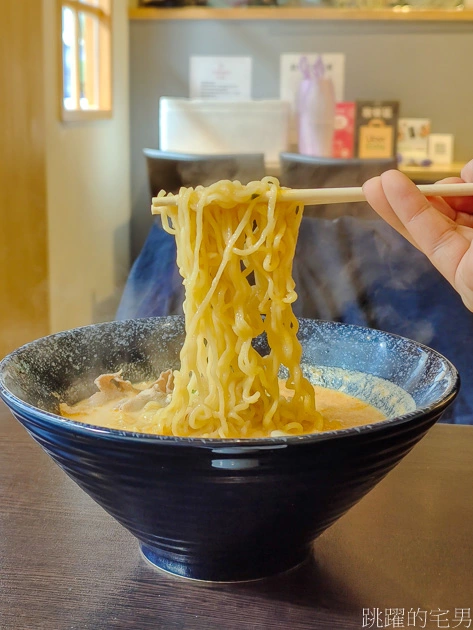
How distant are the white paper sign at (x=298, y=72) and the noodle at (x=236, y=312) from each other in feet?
11.2

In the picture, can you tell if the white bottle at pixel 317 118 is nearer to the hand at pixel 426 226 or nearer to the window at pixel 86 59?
the window at pixel 86 59

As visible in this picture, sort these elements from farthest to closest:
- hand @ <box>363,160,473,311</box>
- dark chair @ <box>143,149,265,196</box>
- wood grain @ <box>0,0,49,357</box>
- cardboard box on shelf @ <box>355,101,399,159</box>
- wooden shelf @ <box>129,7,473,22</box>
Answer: cardboard box on shelf @ <box>355,101,399,159</box>
wooden shelf @ <box>129,7,473,22</box>
dark chair @ <box>143,149,265,196</box>
wood grain @ <box>0,0,49,357</box>
hand @ <box>363,160,473,311</box>

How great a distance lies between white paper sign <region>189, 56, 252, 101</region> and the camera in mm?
4348

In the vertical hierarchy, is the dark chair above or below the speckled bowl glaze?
above

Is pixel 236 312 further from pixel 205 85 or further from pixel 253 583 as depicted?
pixel 205 85

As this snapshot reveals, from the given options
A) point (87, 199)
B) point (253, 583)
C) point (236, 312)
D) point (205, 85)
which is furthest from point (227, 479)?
point (205, 85)

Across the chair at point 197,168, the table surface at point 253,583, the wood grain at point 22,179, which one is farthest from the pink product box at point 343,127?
the table surface at point 253,583

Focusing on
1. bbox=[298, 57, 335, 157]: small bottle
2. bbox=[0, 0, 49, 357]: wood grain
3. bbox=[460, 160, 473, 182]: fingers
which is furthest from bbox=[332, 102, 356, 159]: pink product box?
bbox=[460, 160, 473, 182]: fingers

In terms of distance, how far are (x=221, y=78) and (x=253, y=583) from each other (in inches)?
158

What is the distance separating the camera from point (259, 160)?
3.30 meters

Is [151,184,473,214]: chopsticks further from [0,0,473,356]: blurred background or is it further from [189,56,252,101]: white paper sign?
[189,56,252,101]: white paper sign

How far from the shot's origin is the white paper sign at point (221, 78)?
14.3 ft

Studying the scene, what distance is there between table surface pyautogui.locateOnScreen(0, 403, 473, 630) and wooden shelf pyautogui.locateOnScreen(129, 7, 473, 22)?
372 cm

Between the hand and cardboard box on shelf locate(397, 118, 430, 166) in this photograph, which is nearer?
the hand
